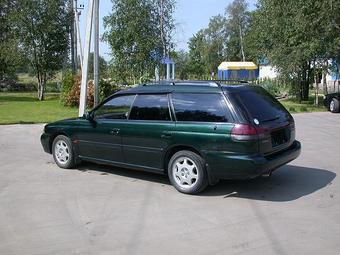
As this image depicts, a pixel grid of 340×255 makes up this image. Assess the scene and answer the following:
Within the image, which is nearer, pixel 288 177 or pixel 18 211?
pixel 18 211

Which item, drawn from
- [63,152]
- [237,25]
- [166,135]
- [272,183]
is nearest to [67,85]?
[63,152]

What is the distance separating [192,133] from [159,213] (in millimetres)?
1313

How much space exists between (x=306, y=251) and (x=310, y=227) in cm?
76

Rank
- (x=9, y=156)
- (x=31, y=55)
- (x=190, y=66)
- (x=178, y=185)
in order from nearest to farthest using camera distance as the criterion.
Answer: (x=178, y=185), (x=9, y=156), (x=31, y=55), (x=190, y=66)

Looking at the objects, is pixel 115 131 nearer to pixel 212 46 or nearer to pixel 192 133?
pixel 192 133

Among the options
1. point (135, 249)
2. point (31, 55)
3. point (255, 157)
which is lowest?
point (135, 249)

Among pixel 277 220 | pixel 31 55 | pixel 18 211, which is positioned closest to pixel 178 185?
pixel 277 220

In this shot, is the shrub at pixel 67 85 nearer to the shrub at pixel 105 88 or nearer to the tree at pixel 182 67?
the shrub at pixel 105 88

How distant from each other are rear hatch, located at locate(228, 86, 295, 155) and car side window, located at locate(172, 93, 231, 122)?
198 mm

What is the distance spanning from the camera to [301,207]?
6312mm

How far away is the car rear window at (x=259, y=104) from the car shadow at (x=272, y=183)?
1084 mm

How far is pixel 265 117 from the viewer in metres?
6.87

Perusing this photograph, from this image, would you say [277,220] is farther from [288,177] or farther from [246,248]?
[288,177]

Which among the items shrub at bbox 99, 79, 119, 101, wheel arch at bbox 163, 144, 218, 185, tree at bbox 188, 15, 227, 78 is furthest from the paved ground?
tree at bbox 188, 15, 227, 78
